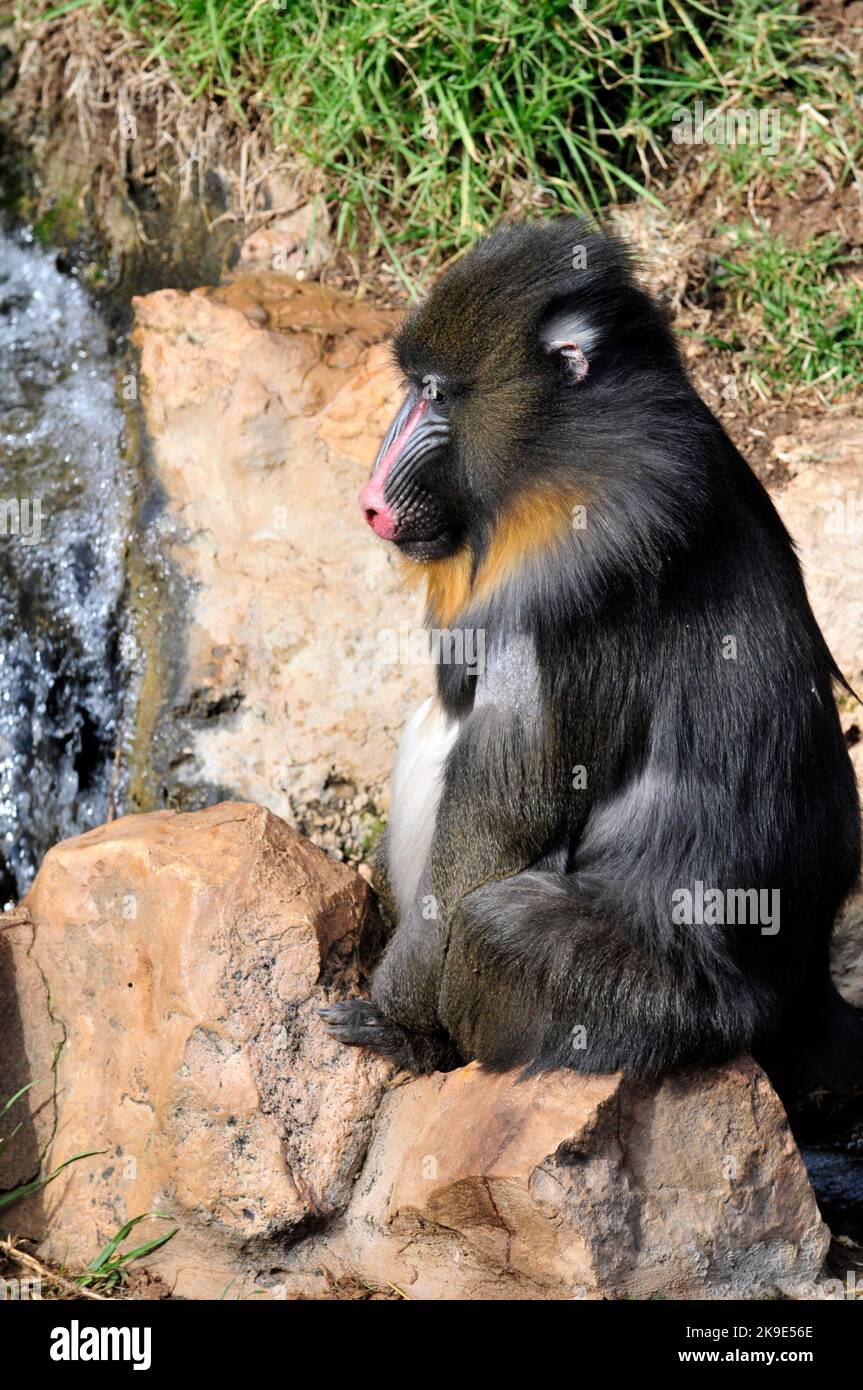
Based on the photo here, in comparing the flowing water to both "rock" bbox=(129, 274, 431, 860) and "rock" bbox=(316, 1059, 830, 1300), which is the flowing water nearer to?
"rock" bbox=(129, 274, 431, 860)

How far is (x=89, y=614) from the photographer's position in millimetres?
6703

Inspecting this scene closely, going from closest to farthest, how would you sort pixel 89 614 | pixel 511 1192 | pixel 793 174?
pixel 511 1192, pixel 89 614, pixel 793 174

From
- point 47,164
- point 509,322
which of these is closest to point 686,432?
point 509,322

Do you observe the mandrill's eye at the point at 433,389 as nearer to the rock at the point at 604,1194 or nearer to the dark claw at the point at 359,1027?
the dark claw at the point at 359,1027

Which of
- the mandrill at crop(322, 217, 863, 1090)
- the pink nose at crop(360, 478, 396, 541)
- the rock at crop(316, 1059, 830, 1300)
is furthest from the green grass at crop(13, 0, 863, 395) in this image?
the rock at crop(316, 1059, 830, 1300)

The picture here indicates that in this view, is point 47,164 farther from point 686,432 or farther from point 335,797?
point 686,432

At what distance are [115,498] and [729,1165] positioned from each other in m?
4.14

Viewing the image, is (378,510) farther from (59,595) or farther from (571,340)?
(59,595)

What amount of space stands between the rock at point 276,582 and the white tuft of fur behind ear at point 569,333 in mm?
2165

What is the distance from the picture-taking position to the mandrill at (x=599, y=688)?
13.5 ft

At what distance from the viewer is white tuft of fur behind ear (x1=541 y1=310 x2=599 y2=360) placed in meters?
4.21

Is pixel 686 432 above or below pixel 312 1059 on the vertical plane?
above

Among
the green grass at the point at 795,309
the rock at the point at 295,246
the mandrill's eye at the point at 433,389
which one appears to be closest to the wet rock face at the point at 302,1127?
the mandrill's eye at the point at 433,389

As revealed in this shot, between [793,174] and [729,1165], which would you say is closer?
[729,1165]
